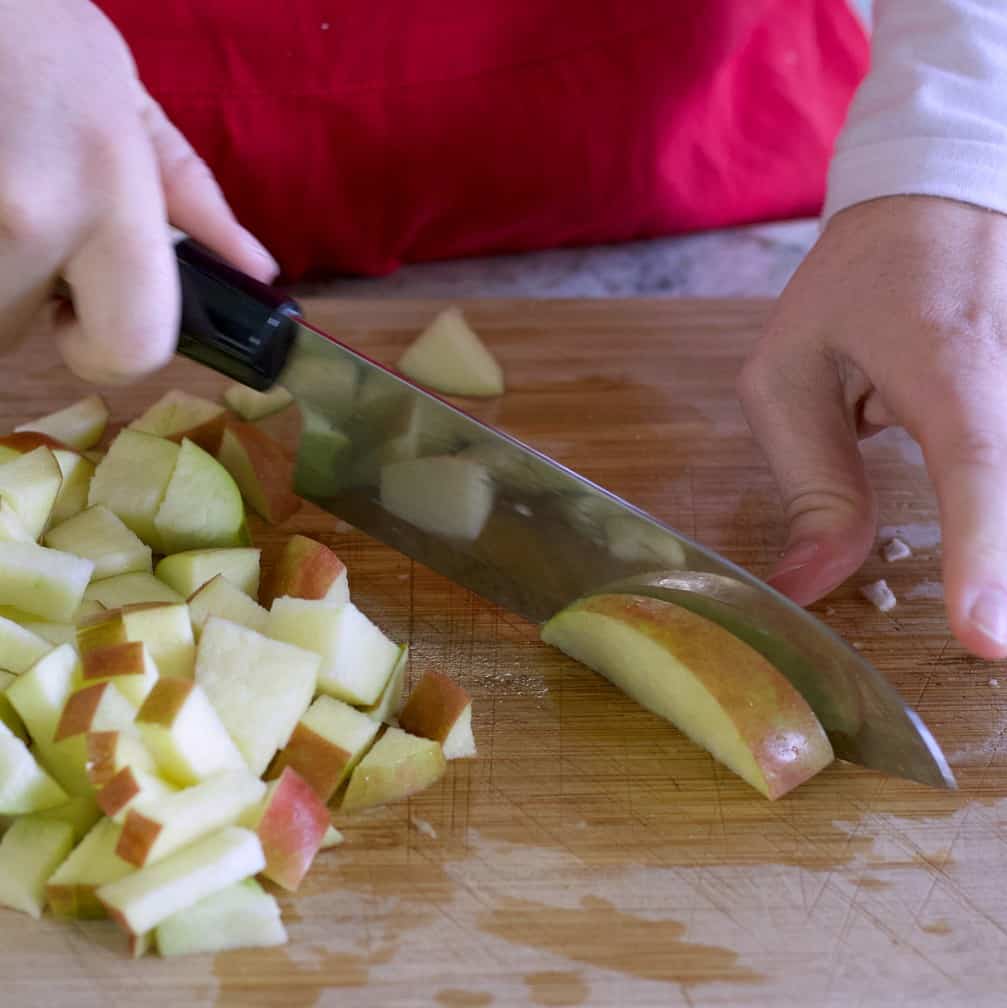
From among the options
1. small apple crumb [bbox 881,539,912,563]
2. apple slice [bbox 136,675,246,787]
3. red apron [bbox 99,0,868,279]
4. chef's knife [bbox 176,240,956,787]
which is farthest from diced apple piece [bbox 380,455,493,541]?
red apron [bbox 99,0,868,279]

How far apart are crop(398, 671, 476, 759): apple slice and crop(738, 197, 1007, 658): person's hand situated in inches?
18.6

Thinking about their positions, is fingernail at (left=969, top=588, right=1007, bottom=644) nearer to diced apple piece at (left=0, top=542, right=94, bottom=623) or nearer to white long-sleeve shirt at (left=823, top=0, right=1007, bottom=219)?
white long-sleeve shirt at (left=823, top=0, right=1007, bottom=219)

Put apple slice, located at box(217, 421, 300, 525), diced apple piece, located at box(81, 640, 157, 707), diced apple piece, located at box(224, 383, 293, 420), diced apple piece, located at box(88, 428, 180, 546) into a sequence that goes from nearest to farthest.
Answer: diced apple piece, located at box(81, 640, 157, 707)
diced apple piece, located at box(88, 428, 180, 546)
apple slice, located at box(217, 421, 300, 525)
diced apple piece, located at box(224, 383, 293, 420)

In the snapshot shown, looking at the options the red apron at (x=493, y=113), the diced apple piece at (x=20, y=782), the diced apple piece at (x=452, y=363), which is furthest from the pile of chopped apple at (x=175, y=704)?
the red apron at (x=493, y=113)

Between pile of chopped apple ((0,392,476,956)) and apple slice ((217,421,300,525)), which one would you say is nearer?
pile of chopped apple ((0,392,476,956))

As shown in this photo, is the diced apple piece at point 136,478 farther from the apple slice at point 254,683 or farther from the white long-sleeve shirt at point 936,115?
the white long-sleeve shirt at point 936,115

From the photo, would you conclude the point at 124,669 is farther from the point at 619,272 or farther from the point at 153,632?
the point at 619,272

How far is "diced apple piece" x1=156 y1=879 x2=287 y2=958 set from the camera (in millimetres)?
1413

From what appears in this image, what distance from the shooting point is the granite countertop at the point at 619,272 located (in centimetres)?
256

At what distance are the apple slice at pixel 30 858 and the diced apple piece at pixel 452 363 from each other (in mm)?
980

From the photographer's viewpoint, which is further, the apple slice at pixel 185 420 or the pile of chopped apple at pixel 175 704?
the apple slice at pixel 185 420

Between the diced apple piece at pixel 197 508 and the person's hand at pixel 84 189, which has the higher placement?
the person's hand at pixel 84 189

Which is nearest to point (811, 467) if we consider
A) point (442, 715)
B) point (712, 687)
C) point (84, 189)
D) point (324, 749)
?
point (712, 687)

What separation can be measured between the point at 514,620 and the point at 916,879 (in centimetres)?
63
